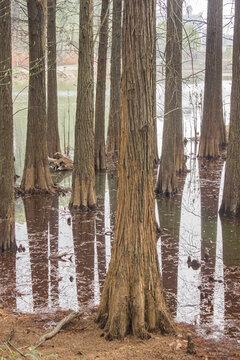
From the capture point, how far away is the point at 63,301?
6.55m

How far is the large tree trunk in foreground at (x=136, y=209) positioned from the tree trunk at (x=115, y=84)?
10.7 meters

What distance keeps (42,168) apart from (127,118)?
26.4ft

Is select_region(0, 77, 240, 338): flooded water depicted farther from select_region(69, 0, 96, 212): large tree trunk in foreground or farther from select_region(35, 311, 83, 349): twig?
select_region(35, 311, 83, 349): twig

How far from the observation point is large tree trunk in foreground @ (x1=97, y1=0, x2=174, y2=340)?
4.92 metres

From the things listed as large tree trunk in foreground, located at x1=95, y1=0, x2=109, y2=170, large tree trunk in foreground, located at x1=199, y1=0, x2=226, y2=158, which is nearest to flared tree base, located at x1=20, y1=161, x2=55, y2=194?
large tree trunk in foreground, located at x1=95, y1=0, x2=109, y2=170

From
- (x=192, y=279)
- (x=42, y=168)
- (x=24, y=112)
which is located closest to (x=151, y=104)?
(x=192, y=279)

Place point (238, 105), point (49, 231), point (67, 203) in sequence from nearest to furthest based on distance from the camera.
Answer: point (49, 231)
point (238, 105)
point (67, 203)

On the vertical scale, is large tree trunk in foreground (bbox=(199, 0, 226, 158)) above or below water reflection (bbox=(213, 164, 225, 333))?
above

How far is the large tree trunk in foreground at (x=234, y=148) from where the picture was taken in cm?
1041

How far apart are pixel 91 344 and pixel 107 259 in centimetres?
329

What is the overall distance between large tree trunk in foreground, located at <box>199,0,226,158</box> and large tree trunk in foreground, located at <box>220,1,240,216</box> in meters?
6.95

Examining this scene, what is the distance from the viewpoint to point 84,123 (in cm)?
1091

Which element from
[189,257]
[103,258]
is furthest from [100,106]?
[189,257]

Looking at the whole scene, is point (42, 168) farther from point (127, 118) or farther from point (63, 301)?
point (127, 118)
